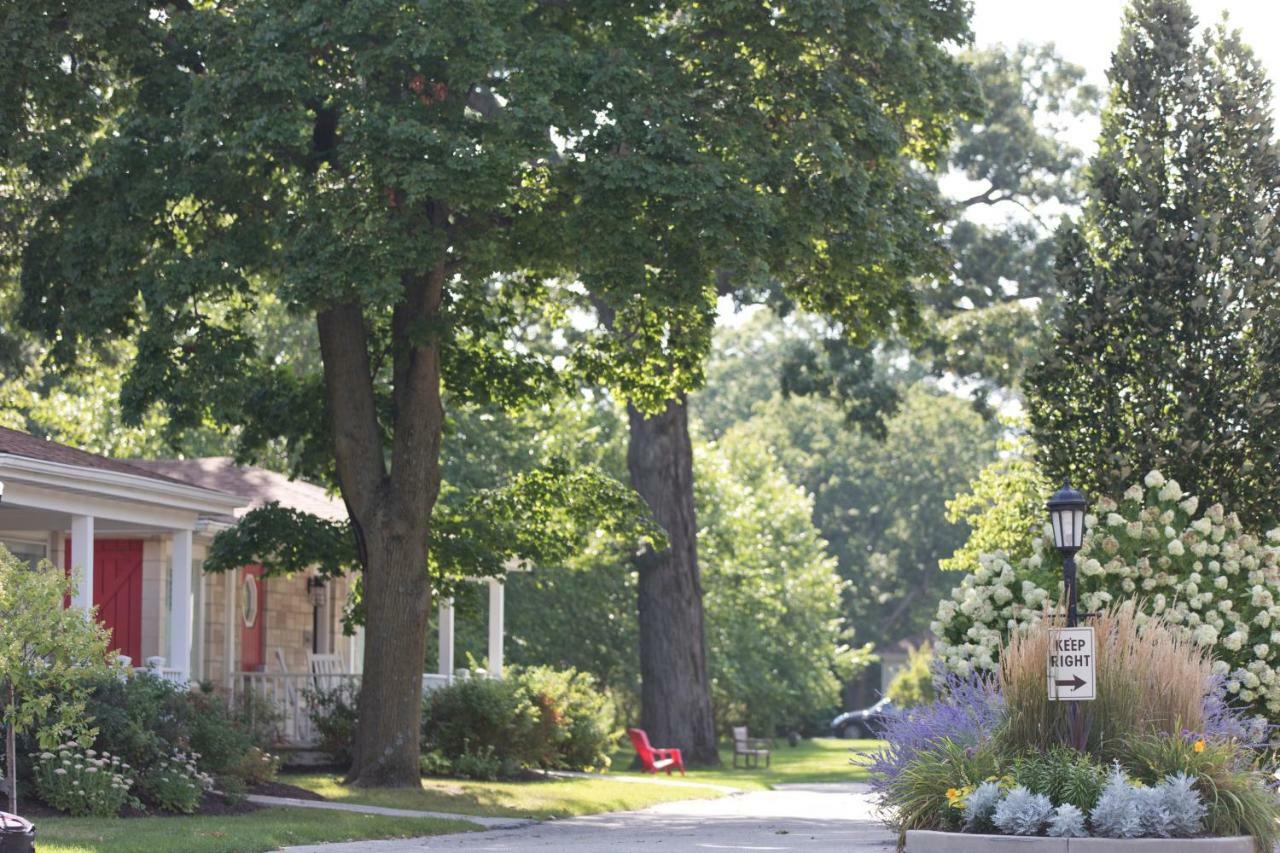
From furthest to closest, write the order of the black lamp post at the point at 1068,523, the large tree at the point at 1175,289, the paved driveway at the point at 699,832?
the large tree at the point at 1175,289 < the paved driveway at the point at 699,832 < the black lamp post at the point at 1068,523

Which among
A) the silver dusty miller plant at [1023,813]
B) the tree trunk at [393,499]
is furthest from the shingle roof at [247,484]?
the silver dusty miller plant at [1023,813]

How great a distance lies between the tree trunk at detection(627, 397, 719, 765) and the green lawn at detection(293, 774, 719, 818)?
22.0ft

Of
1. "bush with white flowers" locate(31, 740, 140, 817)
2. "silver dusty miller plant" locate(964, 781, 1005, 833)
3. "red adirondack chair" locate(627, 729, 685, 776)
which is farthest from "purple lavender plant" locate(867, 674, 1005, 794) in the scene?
"red adirondack chair" locate(627, 729, 685, 776)

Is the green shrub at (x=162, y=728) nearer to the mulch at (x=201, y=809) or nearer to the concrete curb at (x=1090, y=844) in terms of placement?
the mulch at (x=201, y=809)

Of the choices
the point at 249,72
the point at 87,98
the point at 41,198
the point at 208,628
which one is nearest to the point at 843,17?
the point at 249,72

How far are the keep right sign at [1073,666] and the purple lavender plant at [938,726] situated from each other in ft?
2.69

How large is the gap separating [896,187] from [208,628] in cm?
1175

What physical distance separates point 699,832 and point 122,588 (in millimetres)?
10635

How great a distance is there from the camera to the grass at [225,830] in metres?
14.1

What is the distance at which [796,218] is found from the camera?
64.4 feet

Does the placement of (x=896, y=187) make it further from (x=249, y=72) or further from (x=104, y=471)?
(x=104, y=471)

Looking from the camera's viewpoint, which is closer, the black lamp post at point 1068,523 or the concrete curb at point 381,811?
the black lamp post at point 1068,523

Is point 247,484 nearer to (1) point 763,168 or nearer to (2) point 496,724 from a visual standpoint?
(2) point 496,724

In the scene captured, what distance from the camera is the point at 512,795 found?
21984 mm
